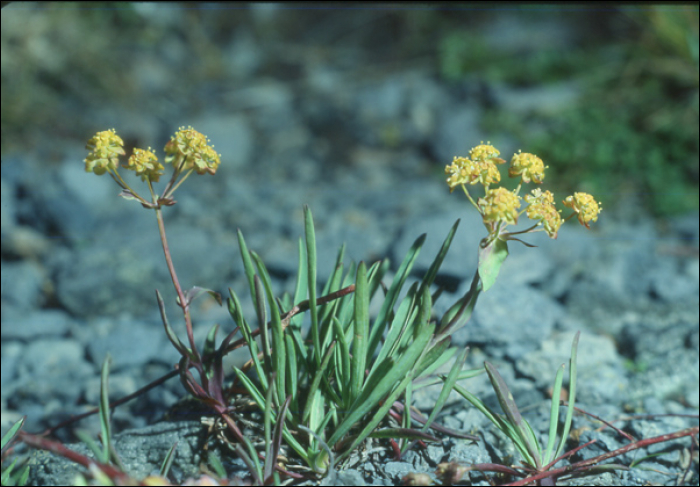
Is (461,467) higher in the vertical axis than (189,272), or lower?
lower

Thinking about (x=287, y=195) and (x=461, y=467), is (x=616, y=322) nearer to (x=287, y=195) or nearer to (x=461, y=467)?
(x=461, y=467)

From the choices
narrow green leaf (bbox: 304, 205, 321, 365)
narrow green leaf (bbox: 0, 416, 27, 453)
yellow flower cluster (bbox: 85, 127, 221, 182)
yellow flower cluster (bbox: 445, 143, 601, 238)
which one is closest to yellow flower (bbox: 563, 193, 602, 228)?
yellow flower cluster (bbox: 445, 143, 601, 238)

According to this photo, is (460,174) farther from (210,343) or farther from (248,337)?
(210,343)

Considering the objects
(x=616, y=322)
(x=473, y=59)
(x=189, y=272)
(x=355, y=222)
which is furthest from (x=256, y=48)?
(x=616, y=322)

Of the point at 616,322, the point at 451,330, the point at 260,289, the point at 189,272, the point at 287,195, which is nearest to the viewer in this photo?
the point at 260,289

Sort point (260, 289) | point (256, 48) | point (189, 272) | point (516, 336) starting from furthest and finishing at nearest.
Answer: point (256, 48)
point (189, 272)
point (516, 336)
point (260, 289)

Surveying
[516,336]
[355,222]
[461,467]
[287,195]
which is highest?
[287,195]

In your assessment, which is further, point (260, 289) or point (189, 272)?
point (189, 272)

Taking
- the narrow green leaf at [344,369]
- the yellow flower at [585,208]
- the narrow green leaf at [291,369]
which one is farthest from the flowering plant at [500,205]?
the narrow green leaf at [291,369]
